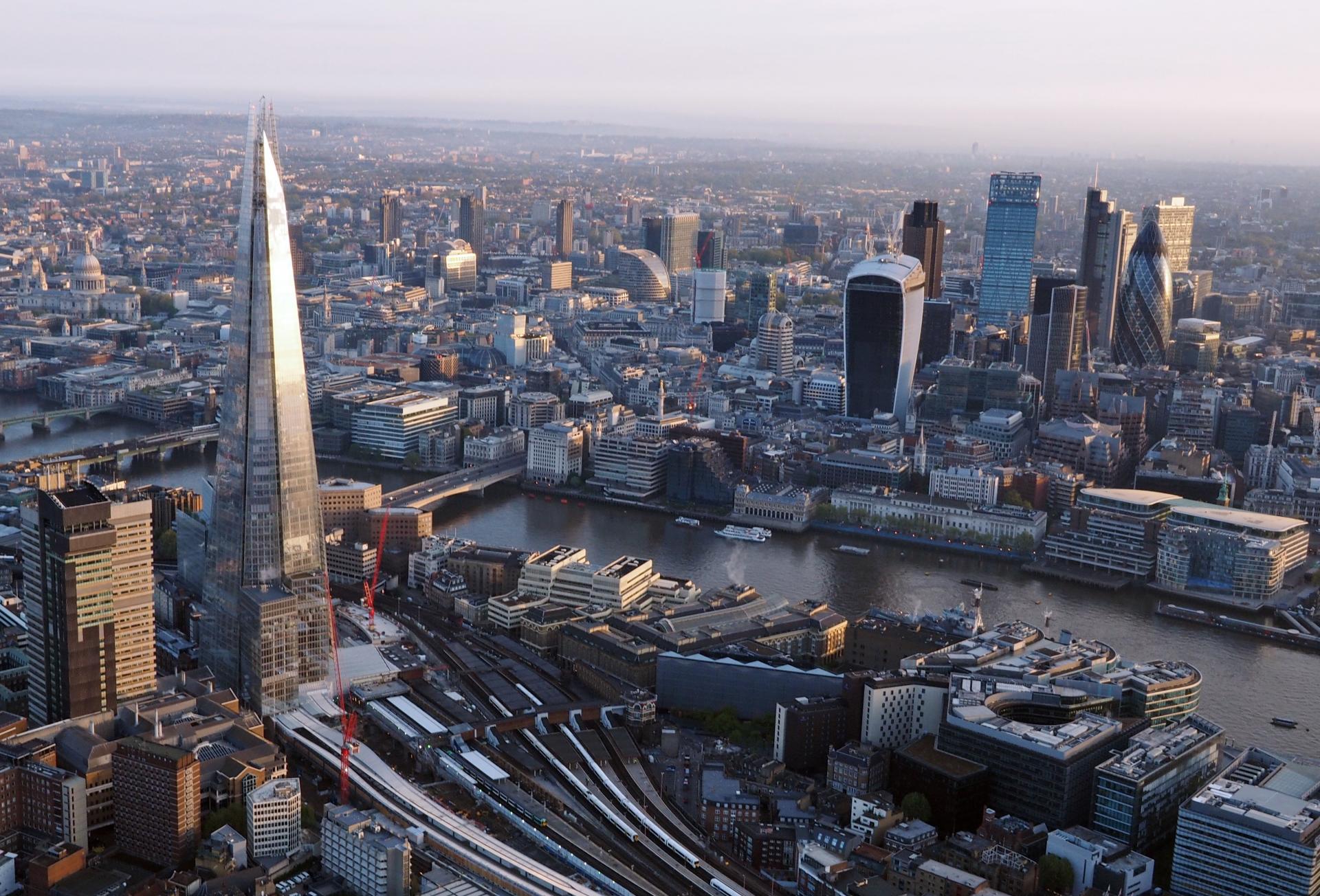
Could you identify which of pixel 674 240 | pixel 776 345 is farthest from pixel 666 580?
pixel 674 240

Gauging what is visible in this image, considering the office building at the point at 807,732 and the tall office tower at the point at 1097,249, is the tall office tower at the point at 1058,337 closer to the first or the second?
the tall office tower at the point at 1097,249

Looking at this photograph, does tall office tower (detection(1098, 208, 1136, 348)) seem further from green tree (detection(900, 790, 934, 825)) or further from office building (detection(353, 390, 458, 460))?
green tree (detection(900, 790, 934, 825))

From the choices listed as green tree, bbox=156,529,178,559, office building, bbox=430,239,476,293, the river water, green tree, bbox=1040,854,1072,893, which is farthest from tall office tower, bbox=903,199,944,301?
green tree, bbox=1040,854,1072,893

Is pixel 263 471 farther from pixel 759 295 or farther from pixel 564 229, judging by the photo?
pixel 564 229

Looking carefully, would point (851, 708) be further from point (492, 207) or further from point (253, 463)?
point (492, 207)

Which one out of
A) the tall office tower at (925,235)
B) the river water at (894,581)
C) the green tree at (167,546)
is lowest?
the river water at (894,581)

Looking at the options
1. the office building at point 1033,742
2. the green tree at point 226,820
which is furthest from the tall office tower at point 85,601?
the office building at point 1033,742
